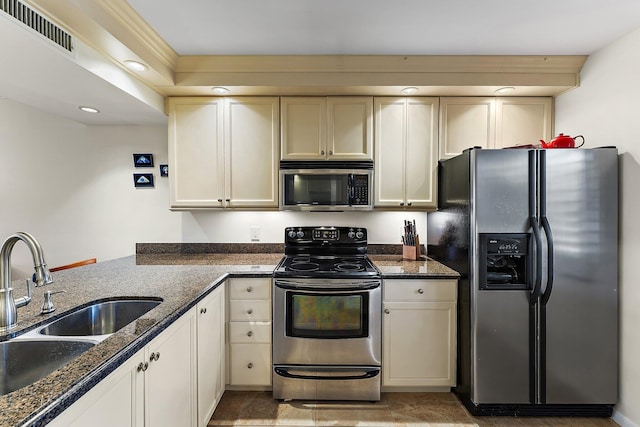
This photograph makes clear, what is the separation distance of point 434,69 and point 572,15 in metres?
0.80

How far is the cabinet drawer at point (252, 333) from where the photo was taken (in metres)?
2.21

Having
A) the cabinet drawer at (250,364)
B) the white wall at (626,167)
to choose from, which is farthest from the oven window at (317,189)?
the white wall at (626,167)

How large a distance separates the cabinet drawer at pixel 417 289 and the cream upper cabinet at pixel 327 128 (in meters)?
1.02

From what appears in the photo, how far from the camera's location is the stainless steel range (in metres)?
2.15

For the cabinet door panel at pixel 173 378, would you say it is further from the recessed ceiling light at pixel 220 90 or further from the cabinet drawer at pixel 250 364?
the recessed ceiling light at pixel 220 90

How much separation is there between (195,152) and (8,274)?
61.3 inches

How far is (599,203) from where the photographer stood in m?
1.99

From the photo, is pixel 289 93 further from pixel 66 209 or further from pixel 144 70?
pixel 66 209

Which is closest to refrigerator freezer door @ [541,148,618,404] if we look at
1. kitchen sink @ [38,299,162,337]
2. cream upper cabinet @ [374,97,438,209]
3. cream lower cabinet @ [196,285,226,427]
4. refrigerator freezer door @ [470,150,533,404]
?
refrigerator freezer door @ [470,150,533,404]

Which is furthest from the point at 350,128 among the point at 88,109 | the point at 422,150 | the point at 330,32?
the point at 88,109

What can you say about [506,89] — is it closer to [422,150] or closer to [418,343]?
[422,150]

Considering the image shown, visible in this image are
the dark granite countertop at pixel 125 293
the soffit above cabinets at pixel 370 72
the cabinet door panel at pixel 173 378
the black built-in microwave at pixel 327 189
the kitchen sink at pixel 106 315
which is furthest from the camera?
the black built-in microwave at pixel 327 189

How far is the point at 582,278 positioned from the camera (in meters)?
2.01

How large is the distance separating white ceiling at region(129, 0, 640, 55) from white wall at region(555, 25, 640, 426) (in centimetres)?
17
